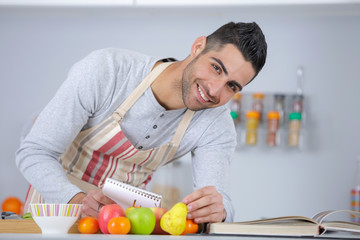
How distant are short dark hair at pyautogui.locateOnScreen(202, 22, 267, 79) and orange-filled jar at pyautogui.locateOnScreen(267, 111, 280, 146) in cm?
142

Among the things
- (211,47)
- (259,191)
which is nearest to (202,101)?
(211,47)

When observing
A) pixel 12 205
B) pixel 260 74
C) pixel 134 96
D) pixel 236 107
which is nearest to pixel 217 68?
pixel 134 96

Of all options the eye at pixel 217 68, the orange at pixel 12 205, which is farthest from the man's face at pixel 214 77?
the orange at pixel 12 205

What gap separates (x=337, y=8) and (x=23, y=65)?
6.10 ft

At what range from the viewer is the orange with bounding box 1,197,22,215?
2.63m

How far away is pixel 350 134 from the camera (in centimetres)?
289

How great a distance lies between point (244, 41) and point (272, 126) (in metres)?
1.51

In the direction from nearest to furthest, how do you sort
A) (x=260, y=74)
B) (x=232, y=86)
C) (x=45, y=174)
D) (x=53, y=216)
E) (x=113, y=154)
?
(x=53, y=216) → (x=45, y=174) → (x=232, y=86) → (x=113, y=154) → (x=260, y=74)

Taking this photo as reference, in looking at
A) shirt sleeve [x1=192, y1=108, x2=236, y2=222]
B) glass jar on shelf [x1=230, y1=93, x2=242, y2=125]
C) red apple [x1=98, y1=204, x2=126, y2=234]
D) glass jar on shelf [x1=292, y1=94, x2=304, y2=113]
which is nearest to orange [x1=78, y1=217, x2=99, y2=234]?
red apple [x1=98, y1=204, x2=126, y2=234]

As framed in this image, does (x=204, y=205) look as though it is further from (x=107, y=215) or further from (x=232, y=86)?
(x=232, y=86)

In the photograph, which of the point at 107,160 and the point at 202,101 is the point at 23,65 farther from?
the point at 202,101

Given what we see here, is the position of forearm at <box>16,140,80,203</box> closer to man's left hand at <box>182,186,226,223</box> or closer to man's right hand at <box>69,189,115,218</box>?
man's right hand at <box>69,189,115,218</box>

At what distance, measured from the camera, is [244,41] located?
1378 mm

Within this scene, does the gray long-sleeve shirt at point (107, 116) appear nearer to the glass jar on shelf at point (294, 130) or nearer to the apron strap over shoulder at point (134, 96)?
the apron strap over shoulder at point (134, 96)
